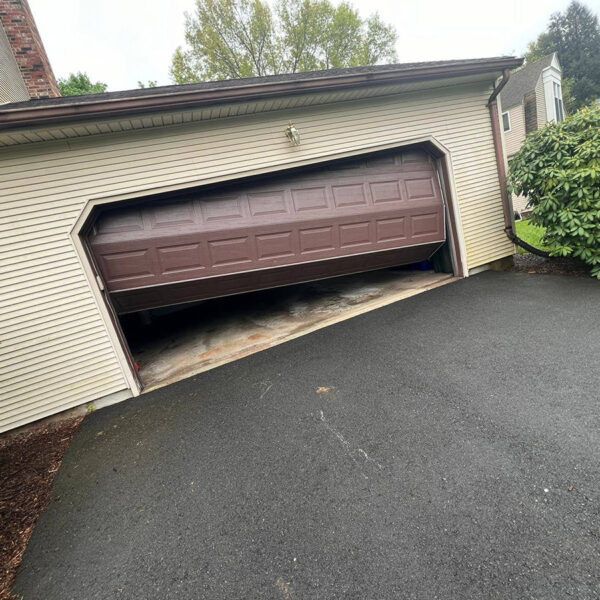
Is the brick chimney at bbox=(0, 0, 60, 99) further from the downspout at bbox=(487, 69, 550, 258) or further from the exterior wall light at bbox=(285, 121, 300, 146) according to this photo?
the downspout at bbox=(487, 69, 550, 258)

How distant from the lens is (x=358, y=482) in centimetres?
220

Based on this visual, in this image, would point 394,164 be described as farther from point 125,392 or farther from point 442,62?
point 125,392

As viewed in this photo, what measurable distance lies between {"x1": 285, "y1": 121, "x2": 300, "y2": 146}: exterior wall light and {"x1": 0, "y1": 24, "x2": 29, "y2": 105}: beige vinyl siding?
6366mm

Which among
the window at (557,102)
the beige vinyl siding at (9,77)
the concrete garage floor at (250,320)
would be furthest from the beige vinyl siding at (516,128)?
the beige vinyl siding at (9,77)

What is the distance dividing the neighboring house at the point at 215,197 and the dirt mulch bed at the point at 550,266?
0.56m

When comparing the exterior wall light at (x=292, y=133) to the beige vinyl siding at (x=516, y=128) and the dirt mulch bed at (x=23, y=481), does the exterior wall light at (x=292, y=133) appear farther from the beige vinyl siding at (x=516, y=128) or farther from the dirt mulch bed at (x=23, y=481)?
the beige vinyl siding at (x=516, y=128)

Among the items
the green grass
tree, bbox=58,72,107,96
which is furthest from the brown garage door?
tree, bbox=58,72,107,96

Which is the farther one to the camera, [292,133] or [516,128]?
[516,128]

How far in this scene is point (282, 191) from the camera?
5.25 m

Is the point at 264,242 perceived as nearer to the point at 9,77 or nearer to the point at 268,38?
the point at 9,77

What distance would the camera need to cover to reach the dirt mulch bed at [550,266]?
17.8 ft

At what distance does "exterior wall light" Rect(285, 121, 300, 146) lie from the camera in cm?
471

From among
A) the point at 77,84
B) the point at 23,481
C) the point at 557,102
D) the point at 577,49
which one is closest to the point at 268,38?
the point at 77,84

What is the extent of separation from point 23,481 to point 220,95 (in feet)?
16.0
